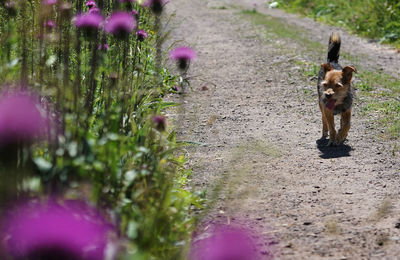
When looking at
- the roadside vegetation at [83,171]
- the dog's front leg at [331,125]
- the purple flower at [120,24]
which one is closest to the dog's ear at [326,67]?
the dog's front leg at [331,125]

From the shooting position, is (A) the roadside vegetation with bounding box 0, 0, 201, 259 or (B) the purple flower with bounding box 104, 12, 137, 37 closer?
(A) the roadside vegetation with bounding box 0, 0, 201, 259

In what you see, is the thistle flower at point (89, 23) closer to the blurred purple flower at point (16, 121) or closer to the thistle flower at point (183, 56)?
the thistle flower at point (183, 56)

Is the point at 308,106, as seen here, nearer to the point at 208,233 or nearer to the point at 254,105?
the point at 254,105

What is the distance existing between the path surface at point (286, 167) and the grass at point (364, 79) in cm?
20

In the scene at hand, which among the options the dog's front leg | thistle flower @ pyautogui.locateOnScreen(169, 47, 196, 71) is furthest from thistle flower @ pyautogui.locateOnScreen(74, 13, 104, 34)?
the dog's front leg

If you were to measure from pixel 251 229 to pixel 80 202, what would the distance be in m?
1.36

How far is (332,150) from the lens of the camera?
5.59 metres

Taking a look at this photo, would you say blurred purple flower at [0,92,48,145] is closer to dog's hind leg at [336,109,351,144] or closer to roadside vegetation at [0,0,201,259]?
roadside vegetation at [0,0,201,259]

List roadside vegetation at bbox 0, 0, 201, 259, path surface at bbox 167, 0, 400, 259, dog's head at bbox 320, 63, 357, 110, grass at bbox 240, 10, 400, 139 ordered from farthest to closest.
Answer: grass at bbox 240, 10, 400, 139 < dog's head at bbox 320, 63, 357, 110 < path surface at bbox 167, 0, 400, 259 < roadside vegetation at bbox 0, 0, 201, 259

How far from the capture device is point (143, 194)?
3213 millimetres

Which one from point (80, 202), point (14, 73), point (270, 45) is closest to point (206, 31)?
point (270, 45)

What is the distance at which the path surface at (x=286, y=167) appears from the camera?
3480 millimetres

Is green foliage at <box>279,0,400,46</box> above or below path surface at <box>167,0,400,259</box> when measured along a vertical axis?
below

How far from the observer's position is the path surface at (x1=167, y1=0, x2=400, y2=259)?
3.48 metres
